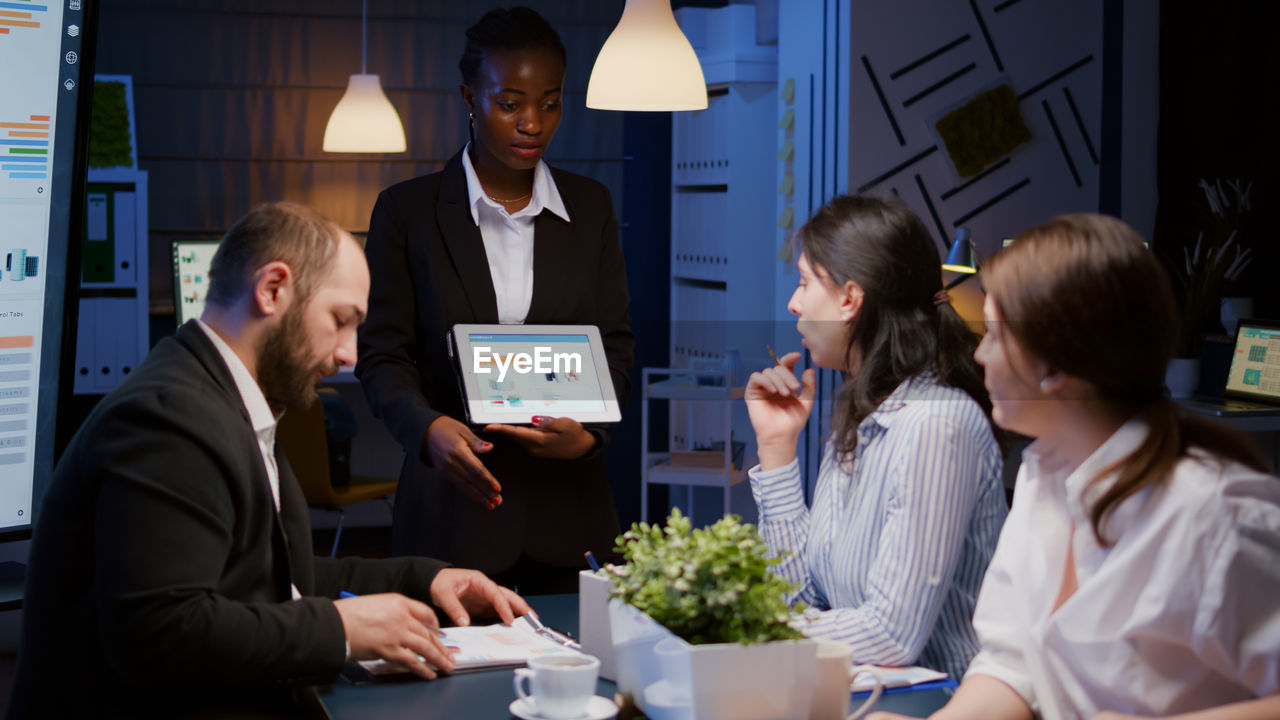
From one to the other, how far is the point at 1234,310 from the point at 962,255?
110 cm

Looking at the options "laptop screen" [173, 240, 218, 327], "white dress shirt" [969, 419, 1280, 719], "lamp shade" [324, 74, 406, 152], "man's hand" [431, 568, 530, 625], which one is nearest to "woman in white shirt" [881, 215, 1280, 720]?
"white dress shirt" [969, 419, 1280, 719]

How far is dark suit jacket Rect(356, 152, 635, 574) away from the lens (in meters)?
2.19

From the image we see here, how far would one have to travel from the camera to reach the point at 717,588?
1233mm

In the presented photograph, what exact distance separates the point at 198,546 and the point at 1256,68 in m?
4.60

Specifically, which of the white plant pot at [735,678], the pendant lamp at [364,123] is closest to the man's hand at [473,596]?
the white plant pot at [735,678]

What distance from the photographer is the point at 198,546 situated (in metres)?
1.29

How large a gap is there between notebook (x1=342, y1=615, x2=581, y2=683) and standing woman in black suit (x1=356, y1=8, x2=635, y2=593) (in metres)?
0.39

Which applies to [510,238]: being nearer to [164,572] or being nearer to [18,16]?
[18,16]

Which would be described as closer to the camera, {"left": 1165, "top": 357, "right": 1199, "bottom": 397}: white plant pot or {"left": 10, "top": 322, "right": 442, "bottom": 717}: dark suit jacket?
{"left": 10, "top": 322, "right": 442, "bottom": 717}: dark suit jacket

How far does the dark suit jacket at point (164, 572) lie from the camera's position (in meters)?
1.26

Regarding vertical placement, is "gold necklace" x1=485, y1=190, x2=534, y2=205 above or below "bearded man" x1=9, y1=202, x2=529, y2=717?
above

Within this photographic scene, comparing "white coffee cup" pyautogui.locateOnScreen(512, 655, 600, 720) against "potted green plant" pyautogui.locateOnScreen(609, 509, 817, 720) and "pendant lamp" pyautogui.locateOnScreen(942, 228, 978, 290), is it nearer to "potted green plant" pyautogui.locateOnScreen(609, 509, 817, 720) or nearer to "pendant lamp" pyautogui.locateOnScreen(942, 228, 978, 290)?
"potted green plant" pyautogui.locateOnScreen(609, 509, 817, 720)

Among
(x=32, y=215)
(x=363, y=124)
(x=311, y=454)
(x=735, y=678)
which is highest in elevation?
(x=363, y=124)

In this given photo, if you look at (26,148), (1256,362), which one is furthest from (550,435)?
(1256,362)
